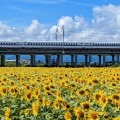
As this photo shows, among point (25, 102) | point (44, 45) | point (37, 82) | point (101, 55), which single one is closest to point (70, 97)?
point (25, 102)

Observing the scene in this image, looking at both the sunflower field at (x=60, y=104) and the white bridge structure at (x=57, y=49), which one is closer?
the sunflower field at (x=60, y=104)

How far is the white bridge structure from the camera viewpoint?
8619 centimetres

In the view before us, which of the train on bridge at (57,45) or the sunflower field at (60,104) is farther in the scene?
the train on bridge at (57,45)

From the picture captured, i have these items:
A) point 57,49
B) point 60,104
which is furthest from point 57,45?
point 60,104

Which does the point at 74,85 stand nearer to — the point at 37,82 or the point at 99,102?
the point at 37,82

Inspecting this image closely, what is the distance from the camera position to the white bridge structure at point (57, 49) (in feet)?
283

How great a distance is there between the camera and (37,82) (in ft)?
25.6

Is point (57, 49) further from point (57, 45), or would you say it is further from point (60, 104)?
point (60, 104)

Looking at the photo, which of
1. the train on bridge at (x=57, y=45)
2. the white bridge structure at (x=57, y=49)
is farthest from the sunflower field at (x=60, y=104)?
the train on bridge at (x=57, y=45)

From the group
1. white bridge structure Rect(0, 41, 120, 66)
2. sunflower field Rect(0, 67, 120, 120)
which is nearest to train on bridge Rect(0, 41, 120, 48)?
white bridge structure Rect(0, 41, 120, 66)

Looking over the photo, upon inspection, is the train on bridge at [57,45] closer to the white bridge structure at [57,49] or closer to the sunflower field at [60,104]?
the white bridge structure at [57,49]

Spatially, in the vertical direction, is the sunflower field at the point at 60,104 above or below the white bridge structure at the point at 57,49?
below

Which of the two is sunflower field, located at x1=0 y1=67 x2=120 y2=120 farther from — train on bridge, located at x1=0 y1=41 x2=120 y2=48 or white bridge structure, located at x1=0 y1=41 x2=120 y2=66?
train on bridge, located at x1=0 y1=41 x2=120 y2=48

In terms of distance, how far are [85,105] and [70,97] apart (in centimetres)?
121
